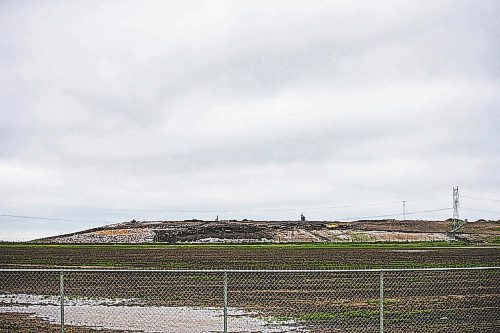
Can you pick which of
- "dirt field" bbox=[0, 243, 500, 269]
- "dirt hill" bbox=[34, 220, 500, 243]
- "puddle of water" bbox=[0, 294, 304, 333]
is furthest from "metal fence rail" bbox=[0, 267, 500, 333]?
"dirt hill" bbox=[34, 220, 500, 243]

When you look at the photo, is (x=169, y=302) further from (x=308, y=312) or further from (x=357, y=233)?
(x=357, y=233)

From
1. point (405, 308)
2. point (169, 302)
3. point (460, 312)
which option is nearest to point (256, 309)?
point (169, 302)

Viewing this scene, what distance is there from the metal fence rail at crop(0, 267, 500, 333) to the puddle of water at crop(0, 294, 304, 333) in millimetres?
27

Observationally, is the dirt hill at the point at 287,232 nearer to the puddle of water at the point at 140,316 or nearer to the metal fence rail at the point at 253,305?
the metal fence rail at the point at 253,305

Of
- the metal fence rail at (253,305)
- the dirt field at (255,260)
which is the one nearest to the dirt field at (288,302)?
the metal fence rail at (253,305)

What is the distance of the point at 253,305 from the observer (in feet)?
66.2

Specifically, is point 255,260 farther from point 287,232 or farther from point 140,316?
point 287,232

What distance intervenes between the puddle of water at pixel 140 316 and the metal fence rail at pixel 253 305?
27 mm

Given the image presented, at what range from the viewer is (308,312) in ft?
61.7

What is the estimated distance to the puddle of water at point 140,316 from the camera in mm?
15977

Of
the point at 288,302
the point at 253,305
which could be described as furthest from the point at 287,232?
the point at 253,305

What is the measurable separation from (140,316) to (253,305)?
4.03 meters

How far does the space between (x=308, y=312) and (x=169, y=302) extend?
4.46 m

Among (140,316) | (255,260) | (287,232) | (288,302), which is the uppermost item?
(140,316)
